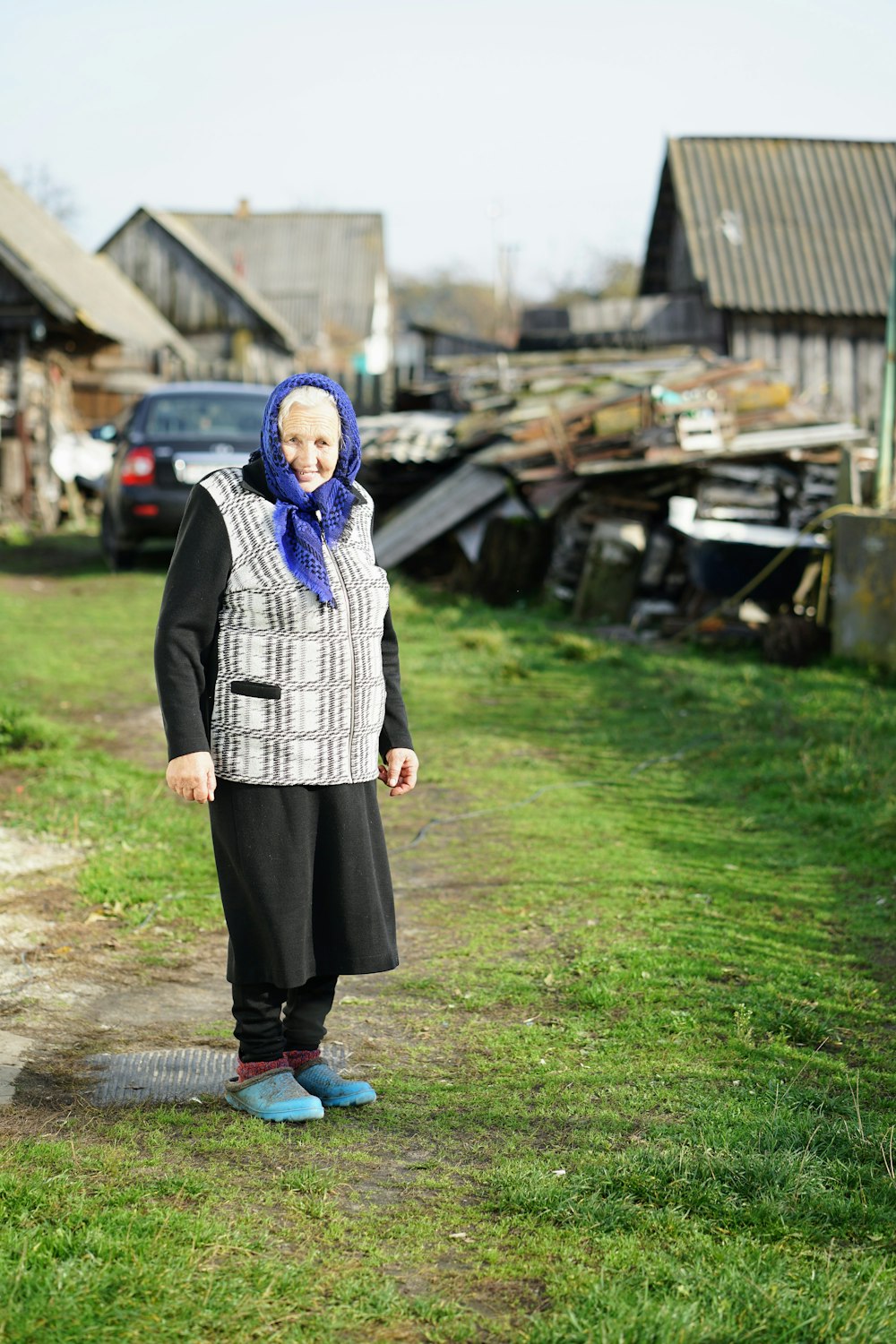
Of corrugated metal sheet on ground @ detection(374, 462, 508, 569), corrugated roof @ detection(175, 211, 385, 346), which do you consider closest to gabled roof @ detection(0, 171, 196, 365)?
corrugated metal sheet on ground @ detection(374, 462, 508, 569)

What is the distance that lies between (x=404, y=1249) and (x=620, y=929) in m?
2.27

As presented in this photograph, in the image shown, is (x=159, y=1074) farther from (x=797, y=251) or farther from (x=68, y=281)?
(x=68, y=281)

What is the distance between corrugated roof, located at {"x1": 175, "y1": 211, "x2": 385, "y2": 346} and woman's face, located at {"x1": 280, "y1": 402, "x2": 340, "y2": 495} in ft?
145

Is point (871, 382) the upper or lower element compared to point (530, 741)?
upper

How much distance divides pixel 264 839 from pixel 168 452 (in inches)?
400

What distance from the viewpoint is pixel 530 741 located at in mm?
8031

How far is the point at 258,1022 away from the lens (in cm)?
349

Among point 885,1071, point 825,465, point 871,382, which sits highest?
point 871,382

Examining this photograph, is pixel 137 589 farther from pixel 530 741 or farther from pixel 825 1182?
pixel 825 1182

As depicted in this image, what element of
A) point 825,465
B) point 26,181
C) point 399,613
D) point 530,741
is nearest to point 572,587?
point 399,613

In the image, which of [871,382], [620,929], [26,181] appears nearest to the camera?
[620,929]

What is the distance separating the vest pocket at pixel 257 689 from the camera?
3361 mm

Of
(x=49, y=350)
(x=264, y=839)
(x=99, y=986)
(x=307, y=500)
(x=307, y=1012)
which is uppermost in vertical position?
(x=49, y=350)

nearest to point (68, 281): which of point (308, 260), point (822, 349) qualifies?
point (822, 349)
